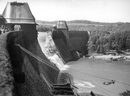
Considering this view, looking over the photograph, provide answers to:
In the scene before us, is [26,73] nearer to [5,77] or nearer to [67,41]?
[5,77]

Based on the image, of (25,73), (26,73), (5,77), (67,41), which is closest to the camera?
(5,77)

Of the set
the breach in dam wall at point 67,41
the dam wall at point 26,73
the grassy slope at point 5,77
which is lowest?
the breach in dam wall at point 67,41

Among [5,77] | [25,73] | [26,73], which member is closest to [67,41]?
[26,73]

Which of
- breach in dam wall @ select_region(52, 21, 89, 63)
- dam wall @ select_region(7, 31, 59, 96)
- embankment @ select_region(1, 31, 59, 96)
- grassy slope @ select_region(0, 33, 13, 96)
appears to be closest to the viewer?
grassy slope @ select_region(0, 33, 13, 96)

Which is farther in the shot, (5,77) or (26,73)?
(26,73)

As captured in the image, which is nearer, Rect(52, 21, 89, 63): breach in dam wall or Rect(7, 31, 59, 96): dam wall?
Rect(7, 31, 59, 96): dam wall

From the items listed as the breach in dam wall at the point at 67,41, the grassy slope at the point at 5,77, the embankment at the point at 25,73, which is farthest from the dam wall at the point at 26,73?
the breach in dam wall at the point at 67,41

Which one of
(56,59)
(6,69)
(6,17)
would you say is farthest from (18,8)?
(56,59)

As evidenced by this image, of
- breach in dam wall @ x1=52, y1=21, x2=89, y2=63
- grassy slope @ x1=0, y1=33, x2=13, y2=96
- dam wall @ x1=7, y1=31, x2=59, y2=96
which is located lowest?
breach in dam wall @ x1=52, y1=21, x2=89, y2=63

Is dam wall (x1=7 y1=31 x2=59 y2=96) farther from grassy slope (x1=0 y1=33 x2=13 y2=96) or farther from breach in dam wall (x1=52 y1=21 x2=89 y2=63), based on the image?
breach in dam wall (x1=52 y1=21 x2=89 y2=63)

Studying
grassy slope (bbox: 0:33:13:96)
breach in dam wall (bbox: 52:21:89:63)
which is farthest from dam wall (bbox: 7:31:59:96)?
breach in dam wall (bbox: 52:21:89:63)

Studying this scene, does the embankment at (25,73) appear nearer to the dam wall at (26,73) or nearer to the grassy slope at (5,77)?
the dam wall at (26,73)

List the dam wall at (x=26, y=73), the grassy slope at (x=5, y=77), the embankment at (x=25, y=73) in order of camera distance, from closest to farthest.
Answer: the grassy slope at (x=5, y=77) → the dam wall at (x=26, y=73) → the embankment at (x=25, y=73)

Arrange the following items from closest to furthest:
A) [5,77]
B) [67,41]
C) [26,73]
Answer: [5,77], [26,73], [67,41]
